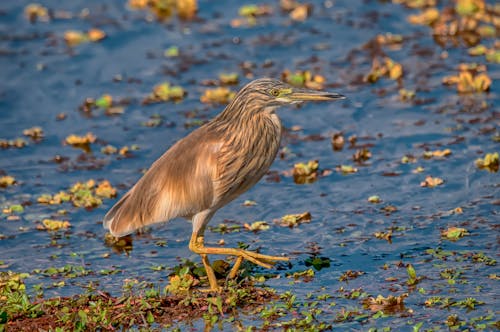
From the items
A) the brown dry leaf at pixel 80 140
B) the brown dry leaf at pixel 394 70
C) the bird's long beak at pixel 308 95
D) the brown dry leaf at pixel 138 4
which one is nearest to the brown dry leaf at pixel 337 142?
the brown dry leaf at pixel 394 70

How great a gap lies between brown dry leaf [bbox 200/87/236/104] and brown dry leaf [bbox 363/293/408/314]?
5.18 metres

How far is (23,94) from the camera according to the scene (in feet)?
41.1

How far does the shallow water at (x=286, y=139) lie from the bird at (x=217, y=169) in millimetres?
546

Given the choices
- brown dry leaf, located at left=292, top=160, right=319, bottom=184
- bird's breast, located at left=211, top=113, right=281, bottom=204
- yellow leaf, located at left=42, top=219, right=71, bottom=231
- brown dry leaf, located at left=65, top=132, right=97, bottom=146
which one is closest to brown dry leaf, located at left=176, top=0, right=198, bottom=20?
brown dry leaf, located at left=65, top=132, right=97, bottom=146

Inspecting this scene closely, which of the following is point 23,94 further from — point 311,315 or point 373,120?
point 311,315

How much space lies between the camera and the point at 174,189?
25.1 ft

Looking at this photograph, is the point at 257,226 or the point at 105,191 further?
the point at 105,191

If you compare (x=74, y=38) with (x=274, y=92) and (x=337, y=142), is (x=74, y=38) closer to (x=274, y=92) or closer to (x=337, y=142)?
(x=337, y=142)

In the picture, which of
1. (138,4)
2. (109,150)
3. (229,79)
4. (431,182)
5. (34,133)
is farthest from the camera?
(138,4)

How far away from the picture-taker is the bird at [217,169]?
24.7 feet

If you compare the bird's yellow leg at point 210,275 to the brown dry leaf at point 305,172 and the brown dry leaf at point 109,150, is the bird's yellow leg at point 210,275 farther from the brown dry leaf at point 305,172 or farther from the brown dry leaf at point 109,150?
the brown dry leaf at point 109,150

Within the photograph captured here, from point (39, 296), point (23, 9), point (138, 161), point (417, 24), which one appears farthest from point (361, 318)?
point (23, 9)

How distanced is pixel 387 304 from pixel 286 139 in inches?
161

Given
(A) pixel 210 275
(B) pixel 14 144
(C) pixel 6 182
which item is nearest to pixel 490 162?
(A) pixel 210 275
